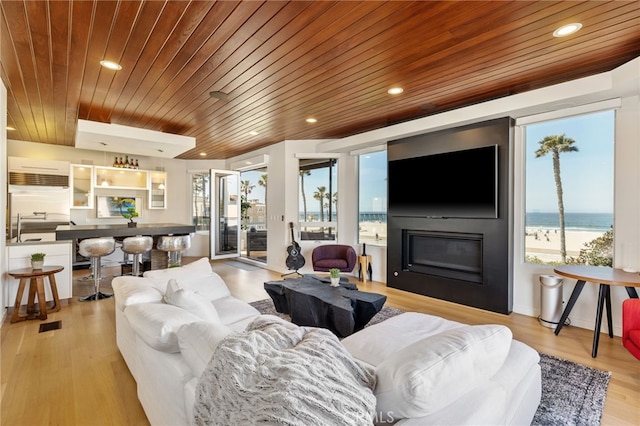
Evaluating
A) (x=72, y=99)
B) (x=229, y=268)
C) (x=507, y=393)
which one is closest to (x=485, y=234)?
(x=507, y=393)

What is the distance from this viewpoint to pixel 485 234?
386 centimetres

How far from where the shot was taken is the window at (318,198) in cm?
597

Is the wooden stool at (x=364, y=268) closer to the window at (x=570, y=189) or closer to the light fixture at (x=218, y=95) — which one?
the window at (x=570, y=189)

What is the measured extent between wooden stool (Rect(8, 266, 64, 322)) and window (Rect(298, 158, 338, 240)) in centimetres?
372

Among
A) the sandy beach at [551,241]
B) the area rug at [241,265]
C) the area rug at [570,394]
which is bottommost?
the area rug at [570,394]

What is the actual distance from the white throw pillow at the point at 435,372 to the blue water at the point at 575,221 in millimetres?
3087

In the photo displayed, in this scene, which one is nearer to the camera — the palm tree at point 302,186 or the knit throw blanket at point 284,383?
the knit throw blanket at point 284,383

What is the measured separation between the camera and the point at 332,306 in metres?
2.82

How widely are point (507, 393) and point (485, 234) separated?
9.84 ft

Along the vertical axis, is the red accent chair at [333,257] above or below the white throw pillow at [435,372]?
below

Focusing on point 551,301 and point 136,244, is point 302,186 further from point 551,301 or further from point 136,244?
point 551,301

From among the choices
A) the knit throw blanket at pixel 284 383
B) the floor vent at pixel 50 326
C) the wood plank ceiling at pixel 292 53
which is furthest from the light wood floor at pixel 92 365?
the wood plank ceiling at pixel 292 53

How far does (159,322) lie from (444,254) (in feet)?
12.6

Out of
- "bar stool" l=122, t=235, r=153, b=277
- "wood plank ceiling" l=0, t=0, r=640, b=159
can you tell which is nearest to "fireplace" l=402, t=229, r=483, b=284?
"wood plank ceiling" l=0, t=0, r=640, b=159
